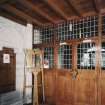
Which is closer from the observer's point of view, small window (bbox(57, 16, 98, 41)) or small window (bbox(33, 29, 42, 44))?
small window (bbox(57, 16, 98, 41))

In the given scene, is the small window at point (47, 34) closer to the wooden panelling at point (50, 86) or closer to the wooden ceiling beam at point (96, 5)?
the wooden panelling at point (50, 86)

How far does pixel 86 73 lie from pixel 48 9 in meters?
2.24

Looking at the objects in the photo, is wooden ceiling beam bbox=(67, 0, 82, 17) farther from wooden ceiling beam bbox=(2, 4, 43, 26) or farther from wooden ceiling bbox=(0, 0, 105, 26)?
wooden ceiling beam bbox=(2, 4, 43, 26)

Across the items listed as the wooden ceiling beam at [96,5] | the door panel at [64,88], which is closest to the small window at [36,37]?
the door panel at [64,88]

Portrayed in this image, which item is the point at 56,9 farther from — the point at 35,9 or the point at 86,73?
the point at 86,73

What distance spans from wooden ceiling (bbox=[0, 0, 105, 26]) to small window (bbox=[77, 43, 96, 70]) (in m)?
1.00

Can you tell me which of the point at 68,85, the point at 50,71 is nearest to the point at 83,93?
the point at 68,85

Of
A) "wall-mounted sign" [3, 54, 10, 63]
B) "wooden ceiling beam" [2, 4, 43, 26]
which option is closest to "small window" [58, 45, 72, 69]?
"wooden ceiling beam" [2, 4, 43, 26]

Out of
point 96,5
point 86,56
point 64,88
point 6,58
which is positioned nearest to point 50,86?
point 64,88

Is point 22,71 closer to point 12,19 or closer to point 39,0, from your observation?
point 12,19

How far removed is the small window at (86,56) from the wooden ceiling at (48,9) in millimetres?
999

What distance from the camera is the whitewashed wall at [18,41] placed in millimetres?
4656

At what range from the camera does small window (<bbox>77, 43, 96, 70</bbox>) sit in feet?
14.4

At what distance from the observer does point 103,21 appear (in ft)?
14.2
